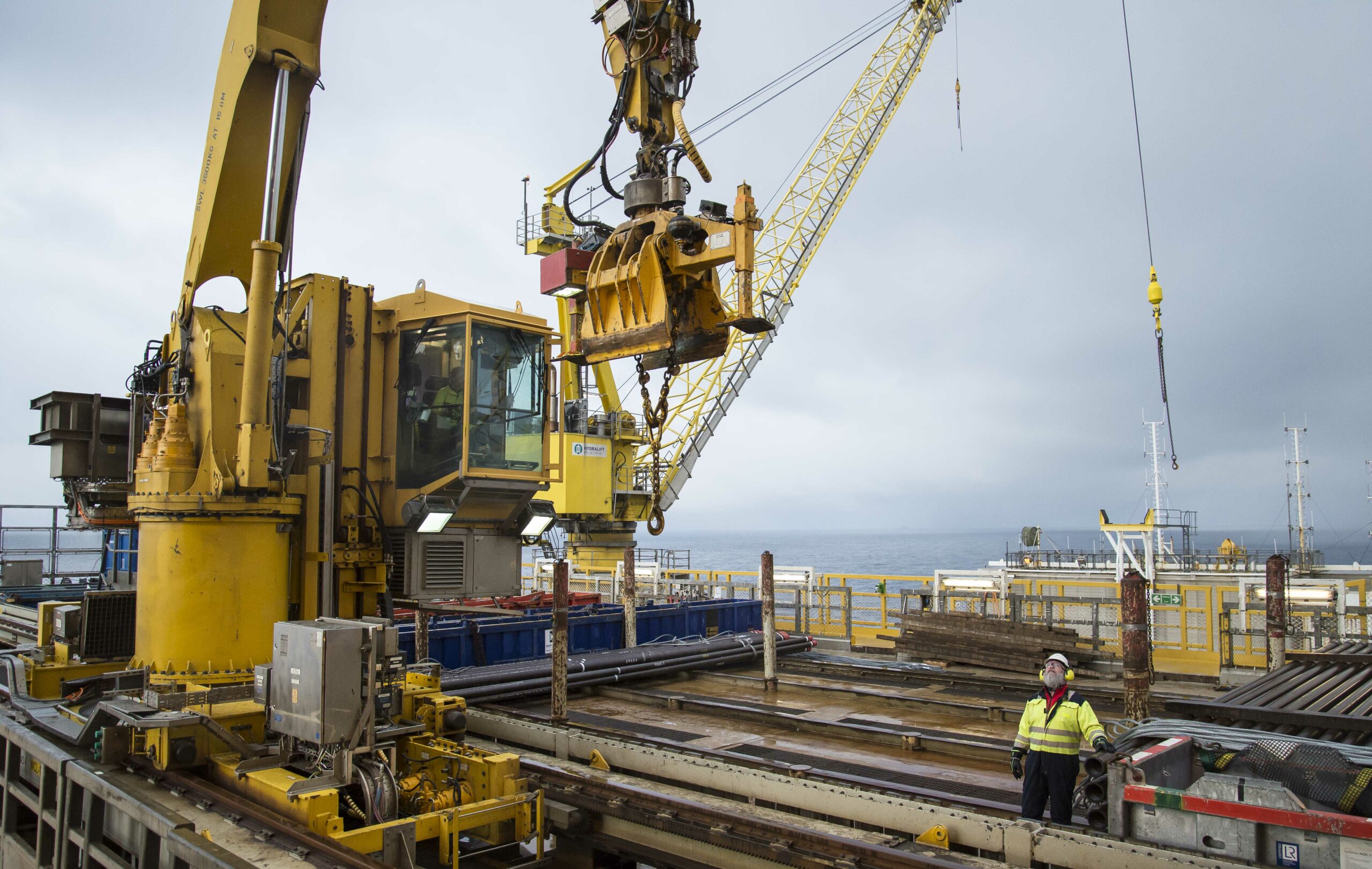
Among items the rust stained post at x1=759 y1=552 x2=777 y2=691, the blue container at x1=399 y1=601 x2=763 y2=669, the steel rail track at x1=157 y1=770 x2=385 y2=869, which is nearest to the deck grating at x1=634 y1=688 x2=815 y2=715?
the rust stained post at x1=759 y1=552 x2=777 y2=691

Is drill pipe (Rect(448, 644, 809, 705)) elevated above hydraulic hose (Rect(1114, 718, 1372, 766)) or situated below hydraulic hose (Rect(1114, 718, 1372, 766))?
below

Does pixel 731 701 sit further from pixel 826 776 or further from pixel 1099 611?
pixel 1099 611

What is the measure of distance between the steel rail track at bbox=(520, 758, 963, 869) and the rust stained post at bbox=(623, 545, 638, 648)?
713cm

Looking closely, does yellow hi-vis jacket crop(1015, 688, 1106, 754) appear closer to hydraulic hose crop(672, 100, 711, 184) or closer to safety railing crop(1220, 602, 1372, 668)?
hydraulic hose crop(672, 100, 711, 184)

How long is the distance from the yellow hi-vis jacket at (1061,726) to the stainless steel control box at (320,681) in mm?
5053

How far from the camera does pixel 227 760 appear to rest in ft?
20.8

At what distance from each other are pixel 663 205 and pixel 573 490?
71.8ft

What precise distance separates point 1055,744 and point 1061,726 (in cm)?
14

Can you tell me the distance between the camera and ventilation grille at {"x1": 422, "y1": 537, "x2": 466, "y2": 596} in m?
8.05

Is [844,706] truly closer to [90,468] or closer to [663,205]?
[663,205]

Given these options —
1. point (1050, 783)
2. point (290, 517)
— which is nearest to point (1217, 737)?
point (1050, 783)

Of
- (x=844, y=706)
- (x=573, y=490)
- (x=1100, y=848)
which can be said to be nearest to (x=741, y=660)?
(x=844, y=706)

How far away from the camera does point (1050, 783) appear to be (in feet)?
21.7

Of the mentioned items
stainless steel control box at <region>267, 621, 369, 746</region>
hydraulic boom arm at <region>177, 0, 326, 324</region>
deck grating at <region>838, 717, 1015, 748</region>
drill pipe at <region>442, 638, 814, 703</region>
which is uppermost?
hydraulic boom arm at <region>177, 0, 326, 324</region>
